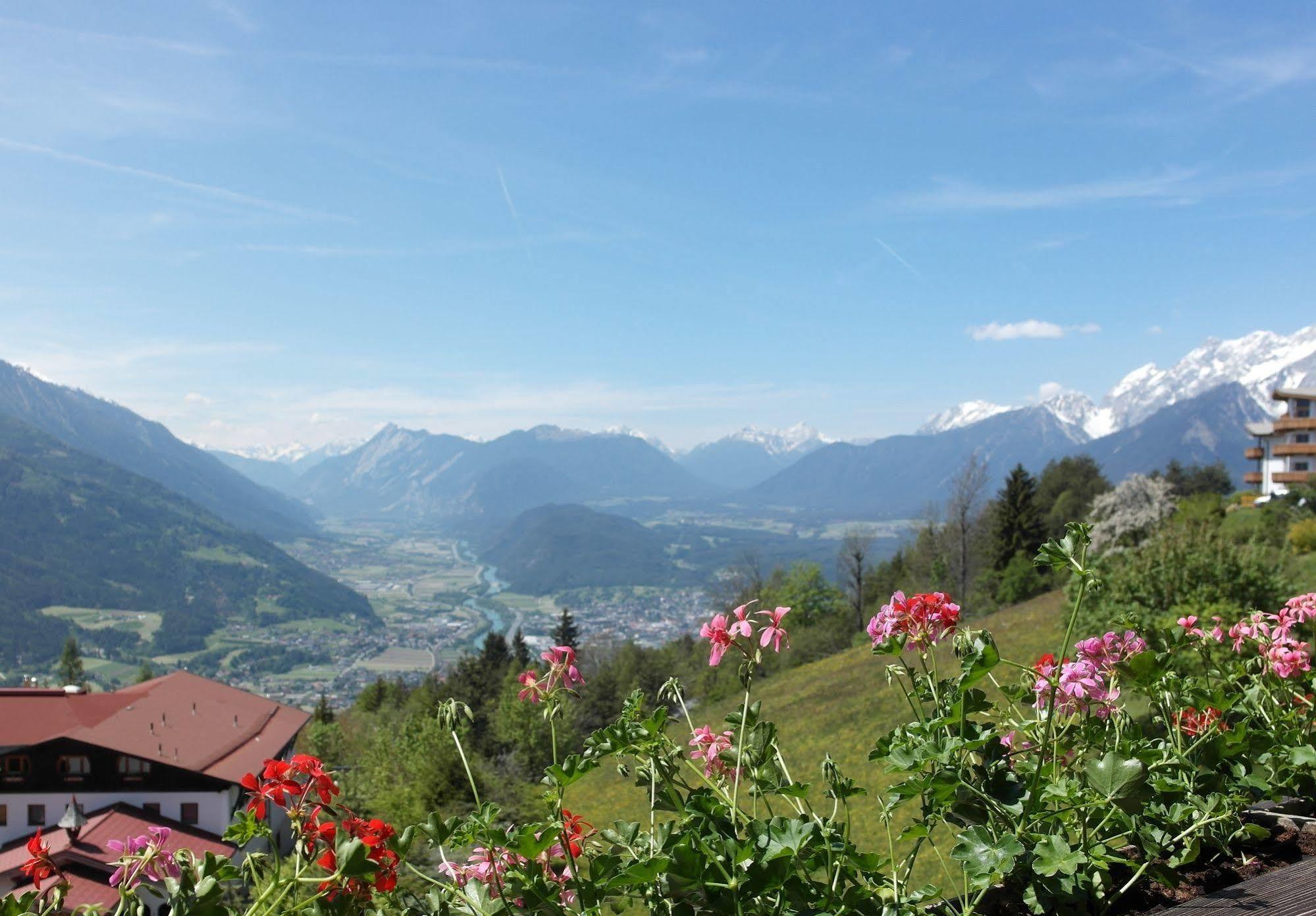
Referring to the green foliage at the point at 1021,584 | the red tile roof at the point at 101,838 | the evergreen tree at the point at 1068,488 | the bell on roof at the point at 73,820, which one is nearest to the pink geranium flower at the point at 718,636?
the bell on roof at the point at 73,820

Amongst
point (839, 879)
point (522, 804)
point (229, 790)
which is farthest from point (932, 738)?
point (229, 790)

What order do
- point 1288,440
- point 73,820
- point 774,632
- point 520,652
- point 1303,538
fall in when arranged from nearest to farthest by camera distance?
point 774,632 < point 73,820 < point 1303,538 < point 1288,440 < point 520,652

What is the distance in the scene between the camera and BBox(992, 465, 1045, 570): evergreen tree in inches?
1700

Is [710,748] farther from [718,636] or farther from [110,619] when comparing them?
[110,619]

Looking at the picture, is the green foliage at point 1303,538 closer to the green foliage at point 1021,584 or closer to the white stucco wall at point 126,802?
the green foliage at point 1021,584

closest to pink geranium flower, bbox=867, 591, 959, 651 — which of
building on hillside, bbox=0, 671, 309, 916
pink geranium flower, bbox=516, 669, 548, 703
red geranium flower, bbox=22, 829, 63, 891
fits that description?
pink geranium flower, bbox=516, 669, 548, 703

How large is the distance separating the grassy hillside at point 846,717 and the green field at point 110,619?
17629cm

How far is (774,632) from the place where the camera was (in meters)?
1.89

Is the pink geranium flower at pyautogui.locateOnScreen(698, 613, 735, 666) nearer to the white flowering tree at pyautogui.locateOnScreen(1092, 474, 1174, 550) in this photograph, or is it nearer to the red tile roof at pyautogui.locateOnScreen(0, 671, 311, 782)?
the red tile roof at pyautogui.locateOnScreen(0, 671, 311, 782)

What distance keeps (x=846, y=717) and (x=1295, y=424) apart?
116 feet

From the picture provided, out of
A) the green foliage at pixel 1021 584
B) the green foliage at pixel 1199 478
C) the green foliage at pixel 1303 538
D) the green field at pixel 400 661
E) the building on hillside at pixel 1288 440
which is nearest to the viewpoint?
the green foliage at pixel 1303 538

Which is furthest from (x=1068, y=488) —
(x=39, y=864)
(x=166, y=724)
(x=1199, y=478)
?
(x=39, y=864)

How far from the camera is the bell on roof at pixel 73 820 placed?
240cm

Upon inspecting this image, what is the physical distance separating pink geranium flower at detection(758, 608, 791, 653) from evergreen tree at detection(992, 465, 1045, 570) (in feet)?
148
